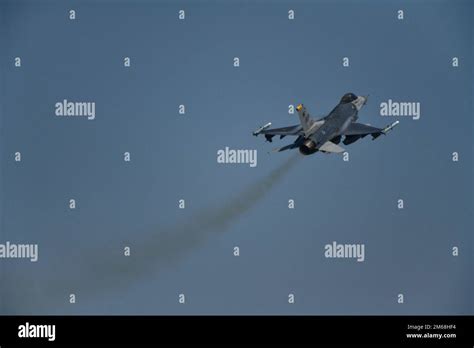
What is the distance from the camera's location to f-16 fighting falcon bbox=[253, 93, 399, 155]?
1564 inches

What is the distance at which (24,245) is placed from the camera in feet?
133

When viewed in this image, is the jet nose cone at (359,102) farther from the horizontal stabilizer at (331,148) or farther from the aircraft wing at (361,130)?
the horizontal stabilizer at (331,148)

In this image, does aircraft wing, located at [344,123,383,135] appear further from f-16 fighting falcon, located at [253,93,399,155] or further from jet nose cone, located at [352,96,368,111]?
jet nose cone, located at [352,96,368,111]

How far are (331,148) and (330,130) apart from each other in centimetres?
148

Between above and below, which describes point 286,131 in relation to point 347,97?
below

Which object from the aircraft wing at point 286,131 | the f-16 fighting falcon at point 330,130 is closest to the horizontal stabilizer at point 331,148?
the f-16 fighting falcon at point 330,130

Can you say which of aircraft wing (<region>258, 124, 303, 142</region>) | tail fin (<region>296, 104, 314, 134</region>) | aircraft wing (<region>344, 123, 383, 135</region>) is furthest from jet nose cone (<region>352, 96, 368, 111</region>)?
tail fin (<region>296, 104, 314, 134</region>)

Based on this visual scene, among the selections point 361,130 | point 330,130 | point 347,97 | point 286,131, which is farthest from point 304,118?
point 347,97

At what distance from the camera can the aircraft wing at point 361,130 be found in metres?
41.8

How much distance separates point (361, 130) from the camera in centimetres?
4225

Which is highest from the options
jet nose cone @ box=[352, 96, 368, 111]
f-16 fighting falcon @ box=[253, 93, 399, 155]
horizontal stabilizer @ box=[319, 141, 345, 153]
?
jet nose cone @ box=[352, 96, 368, 111]

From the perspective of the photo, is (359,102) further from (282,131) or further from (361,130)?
(282,131)
